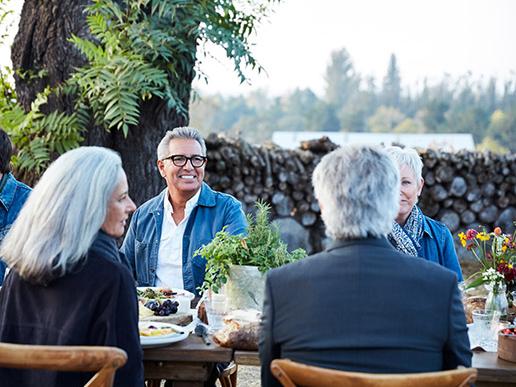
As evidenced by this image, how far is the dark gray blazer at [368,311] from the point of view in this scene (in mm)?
1887

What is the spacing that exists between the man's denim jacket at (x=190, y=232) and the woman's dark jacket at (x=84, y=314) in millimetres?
1369

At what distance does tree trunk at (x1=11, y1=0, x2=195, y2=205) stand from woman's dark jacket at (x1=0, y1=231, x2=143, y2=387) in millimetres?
3023

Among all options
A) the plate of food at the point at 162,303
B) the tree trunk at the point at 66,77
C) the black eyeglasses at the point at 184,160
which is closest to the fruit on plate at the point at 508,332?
the plate of food at the point at 162,303

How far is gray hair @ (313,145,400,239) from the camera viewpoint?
1.96 metres

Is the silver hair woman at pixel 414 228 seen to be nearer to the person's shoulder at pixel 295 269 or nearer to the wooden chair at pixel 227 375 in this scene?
the wooden chair at pixel 227 375

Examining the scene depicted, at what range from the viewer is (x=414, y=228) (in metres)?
3.26

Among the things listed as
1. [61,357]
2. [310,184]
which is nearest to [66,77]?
[61,357]

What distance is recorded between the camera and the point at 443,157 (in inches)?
361

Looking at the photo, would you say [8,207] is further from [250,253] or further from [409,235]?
[409,235]

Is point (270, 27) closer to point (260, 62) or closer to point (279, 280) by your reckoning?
point (260, 62)

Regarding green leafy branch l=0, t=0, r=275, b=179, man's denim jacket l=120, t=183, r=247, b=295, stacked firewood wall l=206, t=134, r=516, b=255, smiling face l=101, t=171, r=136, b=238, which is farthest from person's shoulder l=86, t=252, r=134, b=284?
stacked firewood wall l=206, t=134, r=516, b=255

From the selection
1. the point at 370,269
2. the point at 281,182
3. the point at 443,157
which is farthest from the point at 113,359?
the point at 443,157

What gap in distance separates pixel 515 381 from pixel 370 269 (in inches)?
26.4

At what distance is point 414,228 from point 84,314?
5.54 ft
